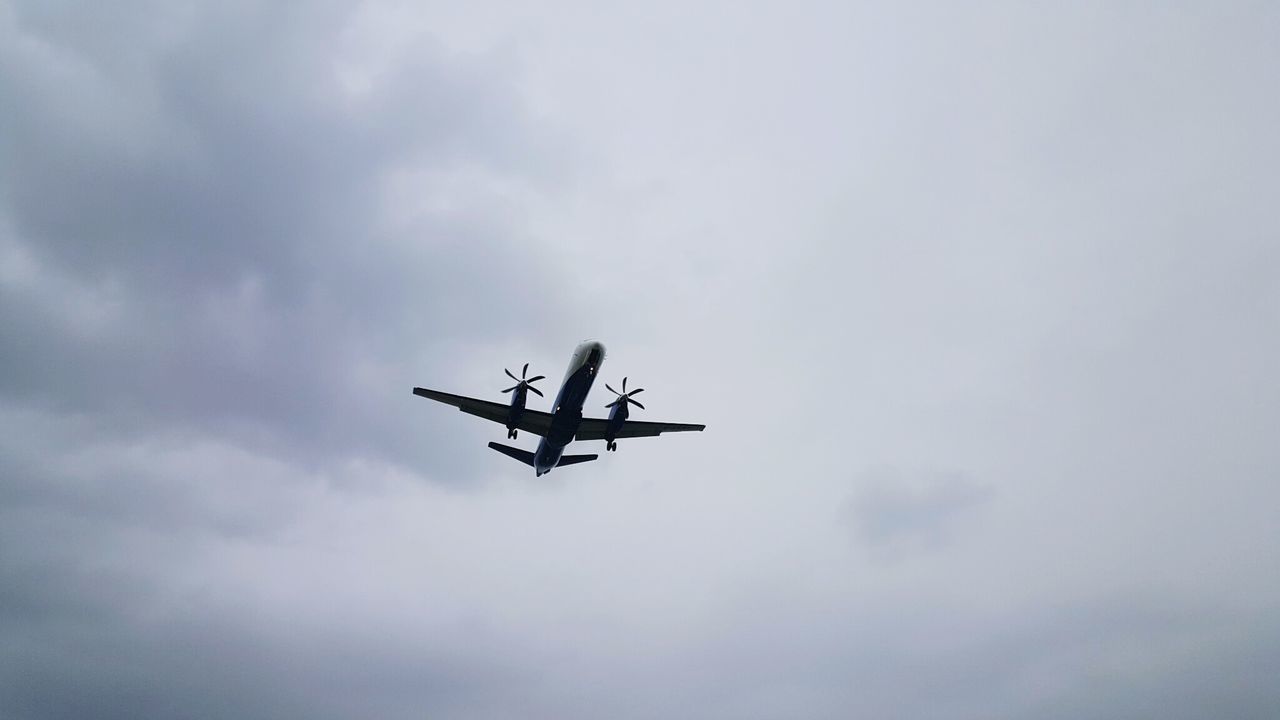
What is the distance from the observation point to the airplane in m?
65.5

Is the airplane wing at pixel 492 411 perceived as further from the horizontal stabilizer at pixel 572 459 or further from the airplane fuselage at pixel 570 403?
the horizontal stabilizer at pixel 572 459

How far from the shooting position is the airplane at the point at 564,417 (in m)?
65.5

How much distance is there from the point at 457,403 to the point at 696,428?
22.7 metres

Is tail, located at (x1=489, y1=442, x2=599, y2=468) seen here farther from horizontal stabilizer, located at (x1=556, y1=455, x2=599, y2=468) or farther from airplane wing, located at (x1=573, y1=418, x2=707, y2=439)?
airplane wing, located at (x1=573, y1=418, x2=707, y2=439)

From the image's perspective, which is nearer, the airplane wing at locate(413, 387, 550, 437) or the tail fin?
the airplane wing at locate(413, 387, 550, 437)

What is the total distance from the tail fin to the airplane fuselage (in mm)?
1041

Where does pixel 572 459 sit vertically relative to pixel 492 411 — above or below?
below

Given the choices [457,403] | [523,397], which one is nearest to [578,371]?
[523,397]

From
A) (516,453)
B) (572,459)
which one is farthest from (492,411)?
(572,459)

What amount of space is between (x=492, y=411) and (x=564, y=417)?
23.6 feet

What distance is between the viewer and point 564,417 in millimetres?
68812

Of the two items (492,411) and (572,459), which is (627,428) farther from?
(492,411)

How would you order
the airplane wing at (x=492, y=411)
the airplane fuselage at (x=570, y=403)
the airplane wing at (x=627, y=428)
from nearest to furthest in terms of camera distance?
1. the airplane fuselage at (x=570, y=403)
2. the airplane wing at (x=492, y=411)
3. the airplane wing at (x=627, y=428)

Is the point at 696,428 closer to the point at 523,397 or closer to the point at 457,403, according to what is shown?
the point at 523,397
